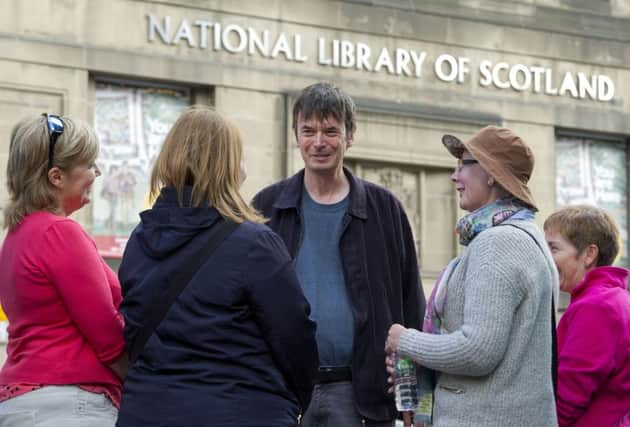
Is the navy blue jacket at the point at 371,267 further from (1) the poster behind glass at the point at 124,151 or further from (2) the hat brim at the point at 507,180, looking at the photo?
(1) the poster behind glass at the point at 124,151

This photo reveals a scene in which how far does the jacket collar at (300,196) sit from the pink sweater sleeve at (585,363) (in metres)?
1.09

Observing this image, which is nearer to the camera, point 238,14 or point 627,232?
point 238,14

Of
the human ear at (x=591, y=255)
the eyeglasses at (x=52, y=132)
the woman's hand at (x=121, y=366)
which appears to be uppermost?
the eyeglasses at (x=52, y=132)

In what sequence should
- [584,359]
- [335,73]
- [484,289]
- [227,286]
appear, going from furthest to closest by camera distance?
[335,73], [584,359], [484,289], [227,286]

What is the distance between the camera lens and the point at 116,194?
1670 cm

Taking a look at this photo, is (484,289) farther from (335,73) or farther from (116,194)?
(335,73)

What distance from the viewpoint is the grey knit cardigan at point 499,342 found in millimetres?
4961

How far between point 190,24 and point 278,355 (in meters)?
13.0

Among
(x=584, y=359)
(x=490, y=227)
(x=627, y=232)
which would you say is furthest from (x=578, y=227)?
(x=627, y=232)

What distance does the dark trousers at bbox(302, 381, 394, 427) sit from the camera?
19.5 ft

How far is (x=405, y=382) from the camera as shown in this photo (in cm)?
528

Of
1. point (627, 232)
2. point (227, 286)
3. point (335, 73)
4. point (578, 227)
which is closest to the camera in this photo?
point (227, 286)

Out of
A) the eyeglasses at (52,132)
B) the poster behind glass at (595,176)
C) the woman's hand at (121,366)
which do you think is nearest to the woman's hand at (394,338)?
the woman's hand at (121,366)

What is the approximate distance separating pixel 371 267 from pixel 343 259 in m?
0.13
